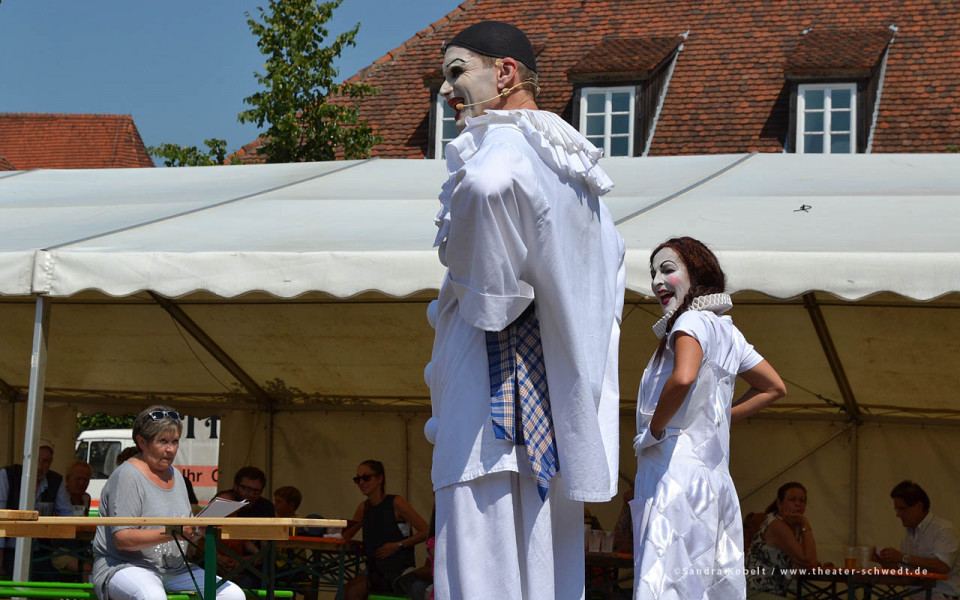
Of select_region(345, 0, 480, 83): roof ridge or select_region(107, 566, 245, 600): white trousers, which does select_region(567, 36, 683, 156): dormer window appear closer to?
select_region(345, 0, 480, 83): roof ridge

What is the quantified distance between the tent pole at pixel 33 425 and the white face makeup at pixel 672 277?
121 inches

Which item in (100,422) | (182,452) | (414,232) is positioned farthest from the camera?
(100,422)

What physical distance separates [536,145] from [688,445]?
4.58ft

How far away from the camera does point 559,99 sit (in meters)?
19.8

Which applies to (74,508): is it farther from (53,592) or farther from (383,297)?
(53,592)

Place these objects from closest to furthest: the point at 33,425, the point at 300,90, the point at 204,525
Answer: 1. the point at 204,525
2. the point at 33,425
3. the point at 300,90

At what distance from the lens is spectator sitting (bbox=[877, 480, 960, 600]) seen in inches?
266

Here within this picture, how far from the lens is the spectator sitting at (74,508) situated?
902 cm

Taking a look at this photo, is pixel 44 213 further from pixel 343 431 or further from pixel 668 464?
pixel 668 464

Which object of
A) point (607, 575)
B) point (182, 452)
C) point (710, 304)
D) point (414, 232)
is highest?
point (414, 232)

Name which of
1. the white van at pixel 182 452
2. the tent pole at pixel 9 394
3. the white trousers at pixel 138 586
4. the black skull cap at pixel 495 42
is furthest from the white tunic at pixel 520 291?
the white van at pixel 182 452

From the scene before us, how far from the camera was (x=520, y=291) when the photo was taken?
89.7 inches

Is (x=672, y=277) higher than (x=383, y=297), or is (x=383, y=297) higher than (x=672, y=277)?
(x=383, y=297)

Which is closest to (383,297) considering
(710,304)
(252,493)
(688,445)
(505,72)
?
(252,493)
